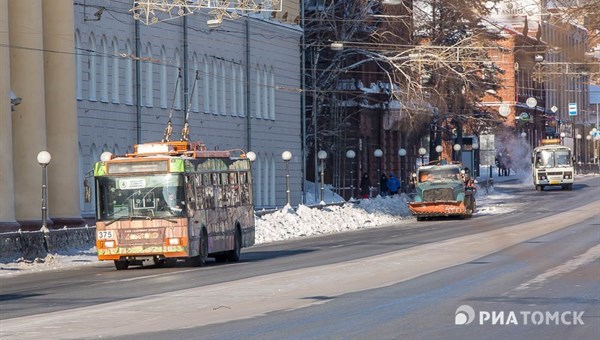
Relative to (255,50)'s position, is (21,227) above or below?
below

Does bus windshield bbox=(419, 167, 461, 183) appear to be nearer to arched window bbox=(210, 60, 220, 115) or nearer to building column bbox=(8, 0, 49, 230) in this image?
arched window bbox=(210, 60, 220, 115)

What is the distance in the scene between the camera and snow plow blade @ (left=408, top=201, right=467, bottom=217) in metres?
60.1

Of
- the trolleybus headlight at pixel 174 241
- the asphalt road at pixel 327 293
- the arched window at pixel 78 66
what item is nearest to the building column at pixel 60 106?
the arched window at pixel 78 66

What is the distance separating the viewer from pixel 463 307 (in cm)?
1994

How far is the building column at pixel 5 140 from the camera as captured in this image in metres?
42.4

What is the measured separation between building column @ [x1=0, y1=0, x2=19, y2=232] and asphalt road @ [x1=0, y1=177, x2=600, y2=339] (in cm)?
789

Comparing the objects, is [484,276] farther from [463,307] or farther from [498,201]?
[498,201]

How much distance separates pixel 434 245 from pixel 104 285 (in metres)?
13.9

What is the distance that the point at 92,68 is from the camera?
53781mm

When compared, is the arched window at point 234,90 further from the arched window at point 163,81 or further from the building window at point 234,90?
the arched window at point 163,81

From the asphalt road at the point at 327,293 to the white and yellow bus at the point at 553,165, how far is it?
52.7 meters

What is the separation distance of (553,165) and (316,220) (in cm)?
4165

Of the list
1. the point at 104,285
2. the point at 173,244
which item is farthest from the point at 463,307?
the point at 173,244

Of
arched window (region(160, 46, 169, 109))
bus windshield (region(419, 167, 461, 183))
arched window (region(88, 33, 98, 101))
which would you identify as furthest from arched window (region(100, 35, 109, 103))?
bus windshield (region(419, 167, 461, 183))
